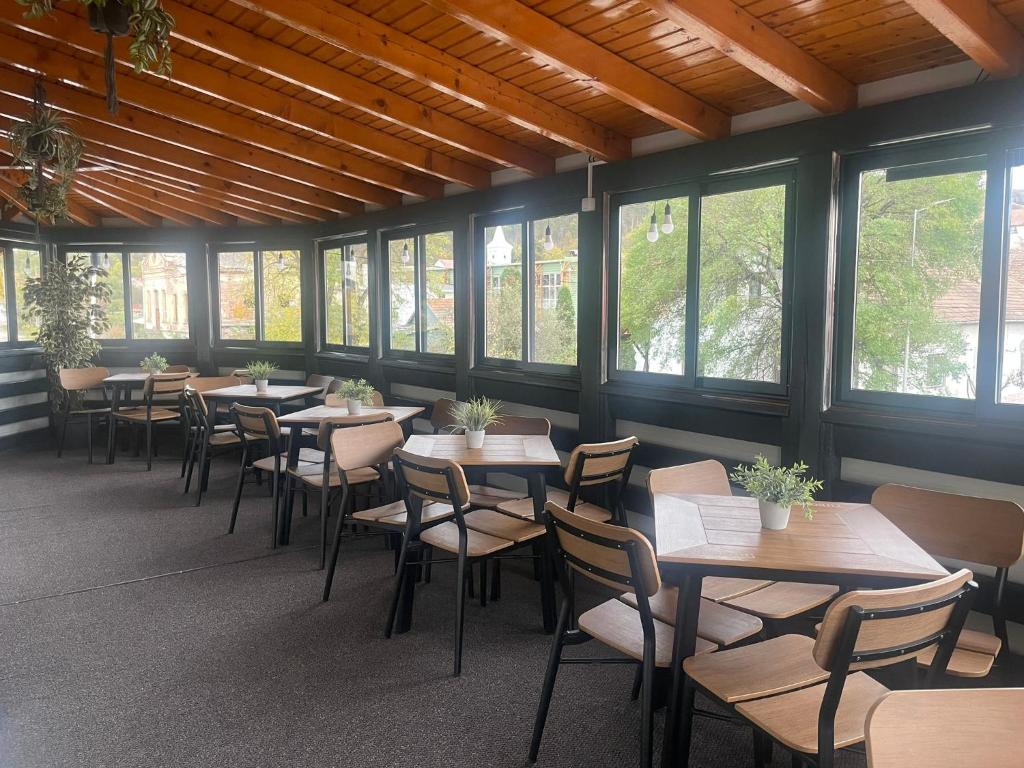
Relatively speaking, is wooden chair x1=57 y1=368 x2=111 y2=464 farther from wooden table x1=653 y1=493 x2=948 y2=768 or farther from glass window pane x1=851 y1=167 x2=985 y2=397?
glass window pane x1=851 y1=167 x2=985 y2=397

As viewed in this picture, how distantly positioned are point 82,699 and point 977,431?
13.2 feet

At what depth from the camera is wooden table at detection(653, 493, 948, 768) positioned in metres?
2.20

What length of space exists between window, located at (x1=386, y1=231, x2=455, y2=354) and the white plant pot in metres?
4.48

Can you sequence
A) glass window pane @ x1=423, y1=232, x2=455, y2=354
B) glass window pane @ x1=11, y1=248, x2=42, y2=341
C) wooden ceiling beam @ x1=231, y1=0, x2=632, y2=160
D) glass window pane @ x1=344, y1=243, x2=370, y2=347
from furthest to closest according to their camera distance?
1. glass window pane @ x1=11, y1=248, x2=42, y2=341
2. glass window pane @ x1=344, y1=243, x2=370, y2=347
3. glass window pane @ x1=423, y1=232, x2=455, y2=354
4. wooden ceiling beam @ x1=231, y1=0, x2=632, y2=160

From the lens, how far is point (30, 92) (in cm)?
486

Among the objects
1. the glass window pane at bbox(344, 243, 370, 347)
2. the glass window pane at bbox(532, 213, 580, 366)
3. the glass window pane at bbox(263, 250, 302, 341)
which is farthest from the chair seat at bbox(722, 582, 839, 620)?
the glass window pane at bbox(263, 250, 302, 341)

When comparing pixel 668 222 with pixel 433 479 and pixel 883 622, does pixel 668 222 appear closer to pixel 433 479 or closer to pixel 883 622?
pixel 433 479

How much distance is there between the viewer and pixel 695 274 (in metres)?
4.54

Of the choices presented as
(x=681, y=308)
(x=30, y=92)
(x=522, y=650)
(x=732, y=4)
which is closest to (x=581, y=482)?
(x=522, y=650)

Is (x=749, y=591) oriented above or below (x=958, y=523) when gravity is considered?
below

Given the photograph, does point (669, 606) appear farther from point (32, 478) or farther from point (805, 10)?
point (32, 478)

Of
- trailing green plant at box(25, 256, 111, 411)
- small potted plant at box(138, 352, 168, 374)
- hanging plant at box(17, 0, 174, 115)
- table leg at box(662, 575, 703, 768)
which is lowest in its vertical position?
table leg at box(662, 575, 703, 768)

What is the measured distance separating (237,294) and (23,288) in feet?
7.49

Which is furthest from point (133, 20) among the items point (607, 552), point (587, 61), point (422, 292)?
point (422, 292)
